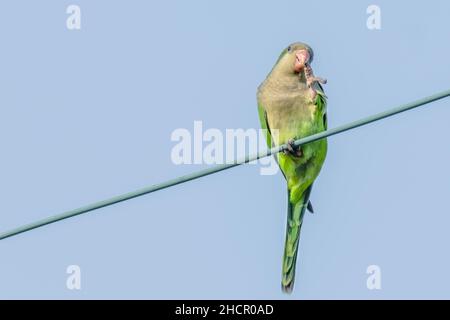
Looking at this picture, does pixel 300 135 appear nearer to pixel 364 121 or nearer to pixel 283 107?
pixel 283 107

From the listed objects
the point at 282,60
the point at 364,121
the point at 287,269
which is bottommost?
the point at 287,269

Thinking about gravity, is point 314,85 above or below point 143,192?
above

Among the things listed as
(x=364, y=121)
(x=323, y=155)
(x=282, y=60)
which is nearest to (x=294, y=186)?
(x=323, y=155)

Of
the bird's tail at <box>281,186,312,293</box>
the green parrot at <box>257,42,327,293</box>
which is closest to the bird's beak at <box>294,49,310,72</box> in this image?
the green parrot at <box>257,42,327,293</box>

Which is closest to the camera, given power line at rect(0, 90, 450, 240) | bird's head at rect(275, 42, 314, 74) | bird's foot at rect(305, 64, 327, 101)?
power line at rect(0, 90, 450, 240)

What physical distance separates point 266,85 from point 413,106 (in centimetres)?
337

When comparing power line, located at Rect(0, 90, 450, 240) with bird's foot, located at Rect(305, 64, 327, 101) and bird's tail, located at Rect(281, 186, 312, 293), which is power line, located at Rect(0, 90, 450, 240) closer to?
bird's foot, located at Rect(305, 64, 327, 101)

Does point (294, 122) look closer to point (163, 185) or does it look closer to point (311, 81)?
point (311, 81)

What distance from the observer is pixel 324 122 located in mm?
8039

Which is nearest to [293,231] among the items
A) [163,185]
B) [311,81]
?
[311,81]

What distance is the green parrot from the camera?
7.94m

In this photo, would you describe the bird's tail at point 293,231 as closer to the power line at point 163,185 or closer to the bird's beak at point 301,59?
the bird's beak at point 301,59

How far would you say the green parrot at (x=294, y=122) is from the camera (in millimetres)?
7941

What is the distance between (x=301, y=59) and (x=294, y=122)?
53cm
